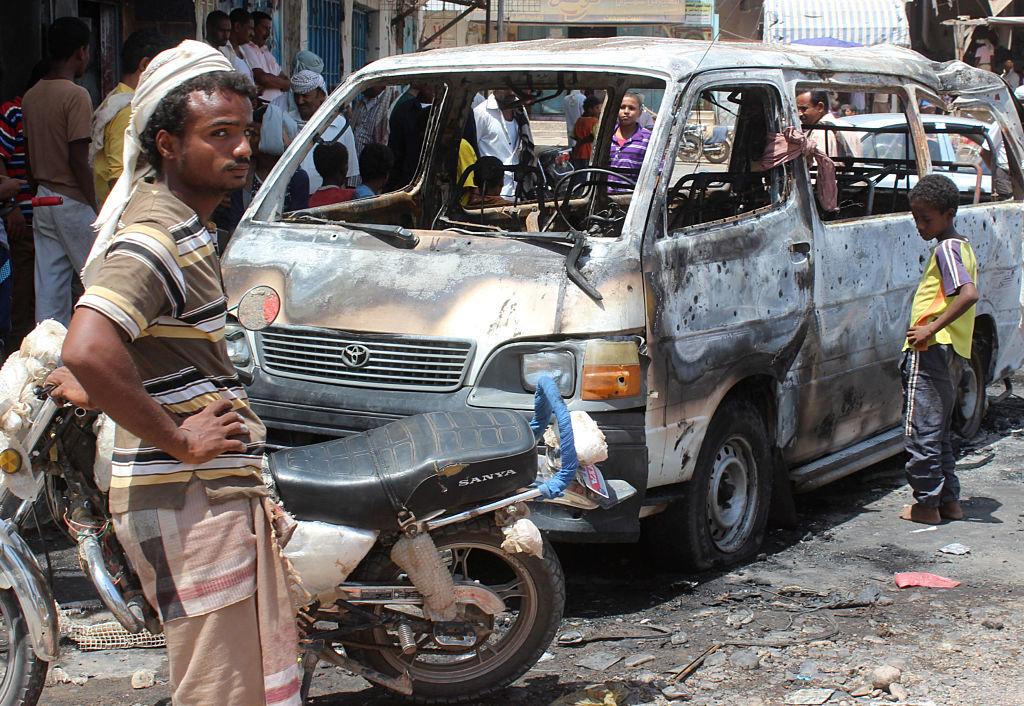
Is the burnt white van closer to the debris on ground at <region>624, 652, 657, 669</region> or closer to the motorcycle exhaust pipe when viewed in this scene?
the debris on ground at <region>624, 652, 657, 669</region>

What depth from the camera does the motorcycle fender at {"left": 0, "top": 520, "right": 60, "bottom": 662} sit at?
328 cm

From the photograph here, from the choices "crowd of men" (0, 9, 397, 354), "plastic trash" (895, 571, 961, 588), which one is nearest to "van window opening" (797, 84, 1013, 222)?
"plastic trash" (895, 571, 961, 588)

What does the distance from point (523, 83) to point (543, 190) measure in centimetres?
66

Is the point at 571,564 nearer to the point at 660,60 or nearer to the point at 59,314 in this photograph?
the point at 660,60

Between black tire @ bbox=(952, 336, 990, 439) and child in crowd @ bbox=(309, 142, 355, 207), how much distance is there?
370 centimetres

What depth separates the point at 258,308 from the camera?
481 cm

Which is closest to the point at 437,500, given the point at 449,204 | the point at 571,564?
the point at 571,564

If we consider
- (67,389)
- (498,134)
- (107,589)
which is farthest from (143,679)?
(498,134)

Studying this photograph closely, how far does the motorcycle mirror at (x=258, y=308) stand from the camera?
476 centimetres

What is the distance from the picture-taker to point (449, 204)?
643 centimetres

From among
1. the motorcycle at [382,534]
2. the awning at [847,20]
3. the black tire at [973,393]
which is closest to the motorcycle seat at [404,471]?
the motorcycle at [382,534]

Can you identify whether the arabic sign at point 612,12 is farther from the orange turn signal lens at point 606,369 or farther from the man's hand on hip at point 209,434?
the man's hand on hip at point 209,434

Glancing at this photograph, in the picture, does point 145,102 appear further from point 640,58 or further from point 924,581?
point 924,581

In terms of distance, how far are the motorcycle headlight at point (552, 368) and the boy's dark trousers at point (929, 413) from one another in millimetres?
2171
